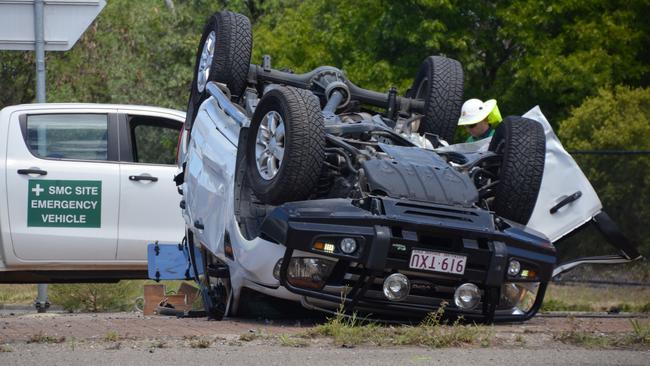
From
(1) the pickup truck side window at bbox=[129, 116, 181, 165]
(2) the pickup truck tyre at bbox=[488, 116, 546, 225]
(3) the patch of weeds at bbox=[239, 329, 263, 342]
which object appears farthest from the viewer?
(1) the pickup truck side window at bbox=[129, 116, 181, 165]

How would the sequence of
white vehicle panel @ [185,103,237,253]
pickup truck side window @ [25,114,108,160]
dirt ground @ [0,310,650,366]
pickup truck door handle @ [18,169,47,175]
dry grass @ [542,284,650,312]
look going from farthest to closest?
1. dry grass @ [542,284,650,312]
2. pickup truck side window @ [25,114,108,160]
3. pickup truck door handle @ [18,169,47,175]
4. white vehicle panel @ [185,103,237,253]
5. dirt ground @ [0,310,650,366]

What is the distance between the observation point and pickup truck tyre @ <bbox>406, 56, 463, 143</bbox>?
884 centimetres

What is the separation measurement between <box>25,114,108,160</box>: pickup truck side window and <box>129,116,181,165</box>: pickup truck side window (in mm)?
337

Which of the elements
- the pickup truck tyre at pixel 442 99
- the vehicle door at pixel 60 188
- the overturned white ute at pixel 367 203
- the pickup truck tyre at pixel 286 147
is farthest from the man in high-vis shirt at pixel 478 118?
the vehicle door at pixel 60 188

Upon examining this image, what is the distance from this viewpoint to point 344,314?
713 cm

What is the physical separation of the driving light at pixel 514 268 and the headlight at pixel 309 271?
1.10 m

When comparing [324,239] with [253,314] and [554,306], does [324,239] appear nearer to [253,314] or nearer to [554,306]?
[253,314]

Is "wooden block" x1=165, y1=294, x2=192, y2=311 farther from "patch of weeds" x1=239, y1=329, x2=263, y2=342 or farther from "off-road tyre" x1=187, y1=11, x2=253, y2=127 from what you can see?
"patch of weeds" x1=239, y1=329, x2=263, y2=342

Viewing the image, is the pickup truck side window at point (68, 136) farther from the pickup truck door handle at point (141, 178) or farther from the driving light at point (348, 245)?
the driving light at point (348, 245)

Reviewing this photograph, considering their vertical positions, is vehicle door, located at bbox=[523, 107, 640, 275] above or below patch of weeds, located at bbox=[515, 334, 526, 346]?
above

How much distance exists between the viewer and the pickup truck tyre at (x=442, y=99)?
884cm

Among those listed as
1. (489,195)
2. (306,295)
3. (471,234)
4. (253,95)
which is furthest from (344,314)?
(253,95)

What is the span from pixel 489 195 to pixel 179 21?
22.5 meters

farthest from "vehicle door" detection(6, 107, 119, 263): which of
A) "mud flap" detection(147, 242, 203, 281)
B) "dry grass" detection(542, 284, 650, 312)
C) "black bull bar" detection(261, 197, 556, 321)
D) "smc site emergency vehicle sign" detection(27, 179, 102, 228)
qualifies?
"dry grass" detection(542, 284, 650, 312)
